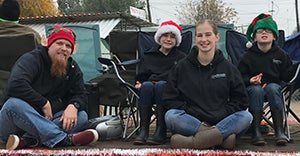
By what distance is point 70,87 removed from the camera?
125 inches

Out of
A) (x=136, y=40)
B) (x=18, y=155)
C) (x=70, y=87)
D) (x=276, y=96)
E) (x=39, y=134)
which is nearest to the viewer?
(x=18, y=155)

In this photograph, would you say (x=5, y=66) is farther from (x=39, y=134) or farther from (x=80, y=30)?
(x=80, y=30)

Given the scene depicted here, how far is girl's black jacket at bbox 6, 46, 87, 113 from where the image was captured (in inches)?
109

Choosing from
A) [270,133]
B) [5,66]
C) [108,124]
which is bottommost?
[270,133]

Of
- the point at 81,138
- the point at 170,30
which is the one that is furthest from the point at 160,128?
the point at 170,30

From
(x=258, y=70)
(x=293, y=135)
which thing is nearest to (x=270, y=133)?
(x=293, y=135)

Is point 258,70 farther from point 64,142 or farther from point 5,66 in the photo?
point 5,66

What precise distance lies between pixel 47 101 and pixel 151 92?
0.81 m

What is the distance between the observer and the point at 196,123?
264 centimetres

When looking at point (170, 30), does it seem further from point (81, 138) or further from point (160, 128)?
point (81, 138)

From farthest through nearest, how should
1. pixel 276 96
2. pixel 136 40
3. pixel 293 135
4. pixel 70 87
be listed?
1. pixel 136 40
2. pixel 293 135
3. pixel 70 87
4. pixel 276 96

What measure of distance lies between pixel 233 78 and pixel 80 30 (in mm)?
2989

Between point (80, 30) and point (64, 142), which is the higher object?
point (80, 30)

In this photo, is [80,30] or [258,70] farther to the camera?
[80,30]
